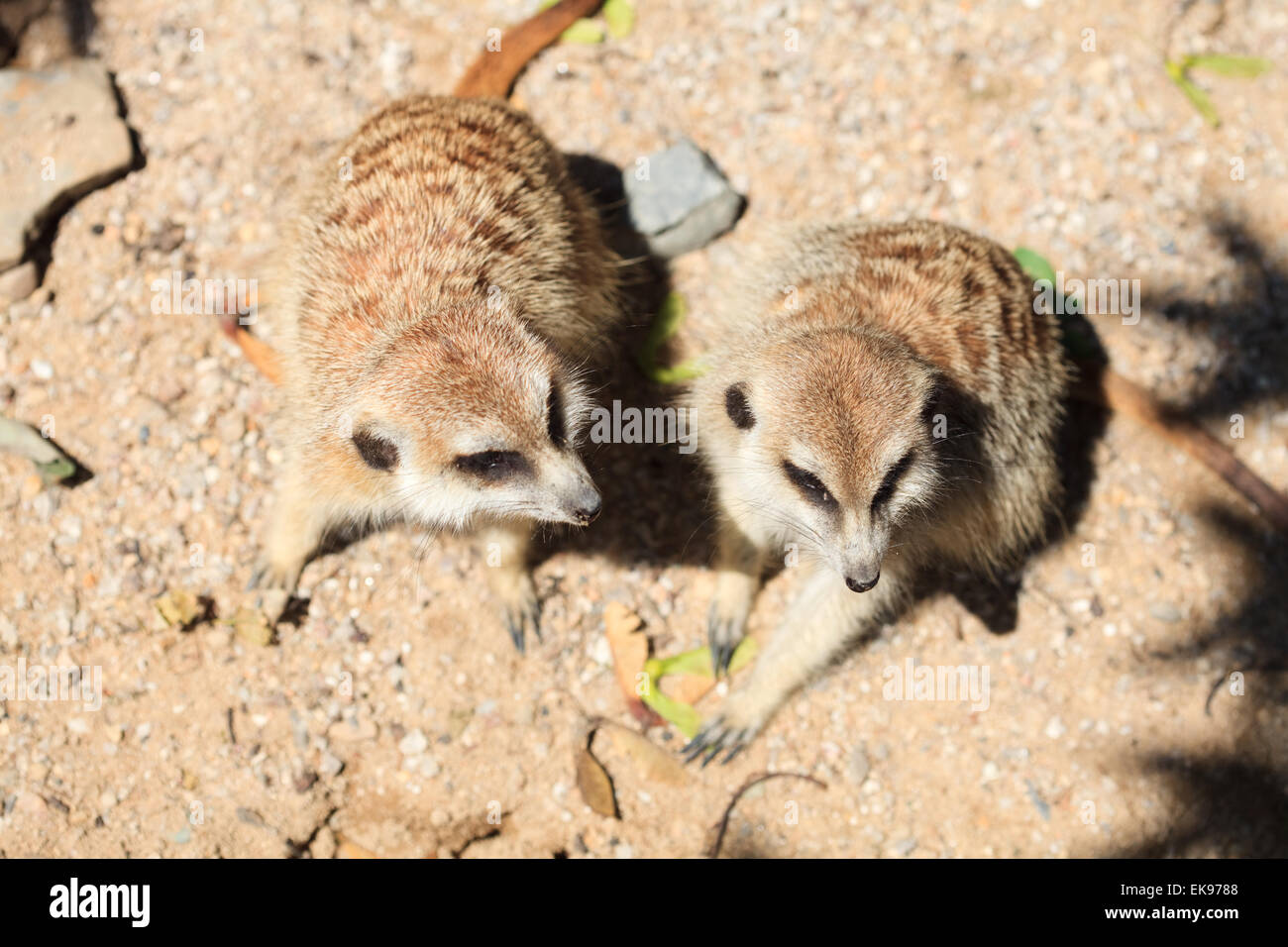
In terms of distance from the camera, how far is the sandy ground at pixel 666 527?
335cm

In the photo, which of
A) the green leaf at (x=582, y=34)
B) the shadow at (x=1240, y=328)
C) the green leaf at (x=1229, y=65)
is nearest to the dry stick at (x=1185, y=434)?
the shadow at (x=1240, y=328)

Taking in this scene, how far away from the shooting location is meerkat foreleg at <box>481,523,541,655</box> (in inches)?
133

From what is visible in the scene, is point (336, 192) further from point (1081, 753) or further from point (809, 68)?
point (1081, 753)

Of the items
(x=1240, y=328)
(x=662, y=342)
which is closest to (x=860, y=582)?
(x=662, y=342)

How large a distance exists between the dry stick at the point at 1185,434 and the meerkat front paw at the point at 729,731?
66.0 inches

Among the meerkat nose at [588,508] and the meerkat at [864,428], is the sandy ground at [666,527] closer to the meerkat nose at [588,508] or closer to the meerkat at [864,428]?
the meerkat at [864,428]

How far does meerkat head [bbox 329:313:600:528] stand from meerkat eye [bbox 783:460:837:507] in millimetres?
504

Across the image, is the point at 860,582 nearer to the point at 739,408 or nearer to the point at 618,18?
the point at 739,408

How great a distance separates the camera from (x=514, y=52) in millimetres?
3902

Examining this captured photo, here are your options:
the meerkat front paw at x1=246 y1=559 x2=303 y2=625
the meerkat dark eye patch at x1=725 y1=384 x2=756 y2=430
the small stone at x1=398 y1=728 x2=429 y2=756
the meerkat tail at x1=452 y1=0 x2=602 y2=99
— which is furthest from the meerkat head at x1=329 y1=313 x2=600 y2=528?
the meerkat tail at x1=452 y1=0 x2=602 y2=99

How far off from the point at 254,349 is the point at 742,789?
2.34m

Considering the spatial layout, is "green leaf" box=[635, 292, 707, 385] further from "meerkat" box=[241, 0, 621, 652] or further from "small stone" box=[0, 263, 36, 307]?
"small stone" box=[0, 263, 36, 307]
